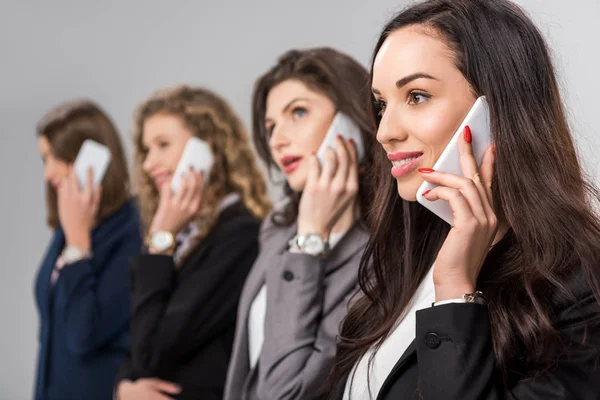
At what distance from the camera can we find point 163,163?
2912 mm

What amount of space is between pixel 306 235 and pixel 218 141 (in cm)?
95

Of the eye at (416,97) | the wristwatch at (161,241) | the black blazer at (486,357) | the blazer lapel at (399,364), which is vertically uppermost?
the eye at (416,97)

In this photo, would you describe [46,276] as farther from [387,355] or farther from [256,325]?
[387,355]

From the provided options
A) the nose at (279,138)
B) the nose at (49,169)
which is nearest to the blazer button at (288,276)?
the nose at (279,138)

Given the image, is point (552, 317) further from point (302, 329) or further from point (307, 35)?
point (307, 35)

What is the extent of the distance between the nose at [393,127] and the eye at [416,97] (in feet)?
0.12

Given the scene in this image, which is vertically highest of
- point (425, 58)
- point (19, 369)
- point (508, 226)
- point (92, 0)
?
point (92, 0)

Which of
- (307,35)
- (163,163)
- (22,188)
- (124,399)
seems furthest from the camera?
(22,188)

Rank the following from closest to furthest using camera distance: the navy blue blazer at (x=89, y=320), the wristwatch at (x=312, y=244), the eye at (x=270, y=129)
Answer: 1. the wristwatch at (x=312, y=244)
2. the eye at (x=270, y=129)
3. the navy blue blazer at (x=89, y=320)

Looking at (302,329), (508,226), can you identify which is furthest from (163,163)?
(508,226)

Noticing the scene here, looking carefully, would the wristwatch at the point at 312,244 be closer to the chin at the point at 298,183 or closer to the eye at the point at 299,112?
the chin at the point at 298,183

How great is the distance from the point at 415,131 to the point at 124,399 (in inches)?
65.4

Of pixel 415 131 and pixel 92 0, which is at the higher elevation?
pixel 92 0

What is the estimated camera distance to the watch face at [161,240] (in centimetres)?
277
